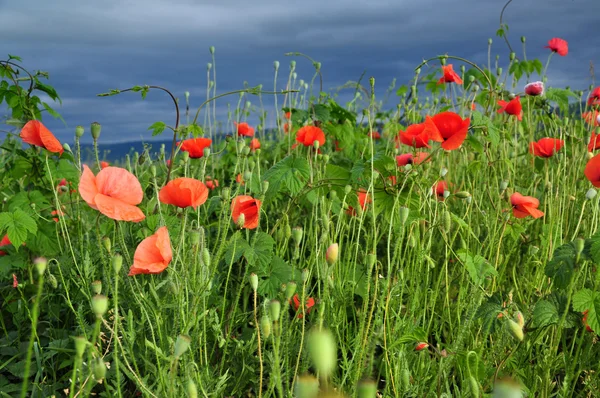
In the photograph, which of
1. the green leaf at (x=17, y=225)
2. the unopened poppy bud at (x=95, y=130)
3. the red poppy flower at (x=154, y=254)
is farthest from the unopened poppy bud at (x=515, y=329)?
the green leaf at (x=17, y=225)

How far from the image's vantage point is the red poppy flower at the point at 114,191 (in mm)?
1322

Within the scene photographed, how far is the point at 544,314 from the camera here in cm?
137

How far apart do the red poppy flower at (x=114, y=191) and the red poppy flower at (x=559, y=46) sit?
2.99m

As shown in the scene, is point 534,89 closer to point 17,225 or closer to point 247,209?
point 247,209

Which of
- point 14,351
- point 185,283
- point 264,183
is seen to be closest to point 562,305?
point 264,183

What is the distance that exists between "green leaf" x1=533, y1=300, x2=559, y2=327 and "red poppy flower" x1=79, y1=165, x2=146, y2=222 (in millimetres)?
960

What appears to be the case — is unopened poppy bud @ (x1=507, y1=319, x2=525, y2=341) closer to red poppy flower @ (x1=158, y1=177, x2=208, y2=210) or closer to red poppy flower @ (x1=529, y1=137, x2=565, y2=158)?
red poppy flower @ (x1=158, y1=177, x2=208, y2=210)

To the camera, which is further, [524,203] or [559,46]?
[559,46]

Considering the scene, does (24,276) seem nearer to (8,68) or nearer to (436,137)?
(8,68)

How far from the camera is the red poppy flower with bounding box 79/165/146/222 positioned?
1322 mm

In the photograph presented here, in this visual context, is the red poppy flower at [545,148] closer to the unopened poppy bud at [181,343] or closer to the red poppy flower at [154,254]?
the red poppy flower at [154,254]

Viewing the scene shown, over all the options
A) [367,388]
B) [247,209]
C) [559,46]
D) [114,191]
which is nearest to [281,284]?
[247,209]

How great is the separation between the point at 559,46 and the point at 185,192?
9.57ft

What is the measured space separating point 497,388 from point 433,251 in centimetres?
206
